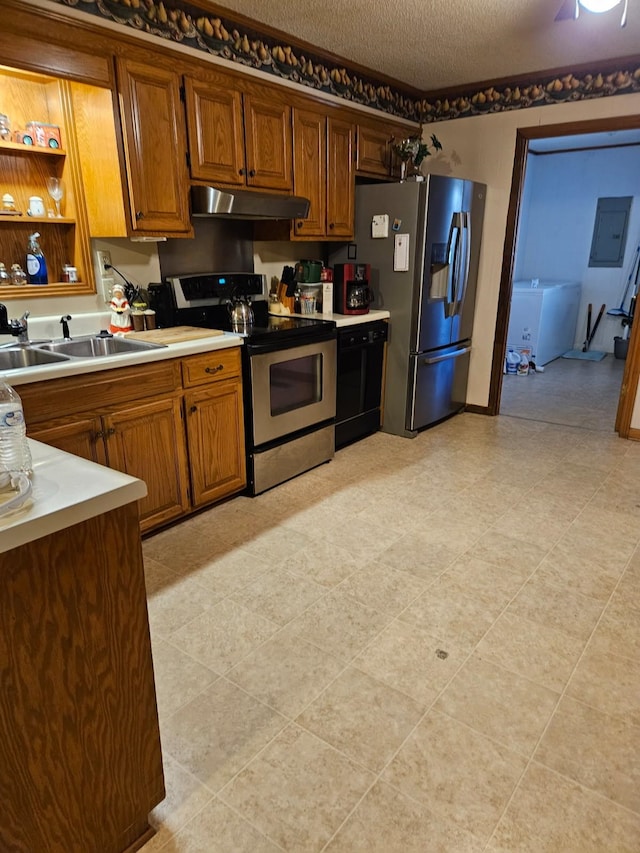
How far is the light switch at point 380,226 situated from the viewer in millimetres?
3779

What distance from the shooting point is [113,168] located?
2.53m

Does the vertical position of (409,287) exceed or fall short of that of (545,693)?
it exceeds it

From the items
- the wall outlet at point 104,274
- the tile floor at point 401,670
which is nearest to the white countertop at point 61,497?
the tile floor at point 401,670

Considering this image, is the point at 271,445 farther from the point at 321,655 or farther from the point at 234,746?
the point at 234,746

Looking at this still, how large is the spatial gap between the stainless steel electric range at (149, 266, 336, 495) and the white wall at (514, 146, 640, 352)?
5.04 meters

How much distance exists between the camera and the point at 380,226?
12.5 feet

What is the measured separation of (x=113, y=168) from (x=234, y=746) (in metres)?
2.43

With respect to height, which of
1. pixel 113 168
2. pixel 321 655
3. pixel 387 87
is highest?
pixel 387 87

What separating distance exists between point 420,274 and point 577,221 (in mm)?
4343

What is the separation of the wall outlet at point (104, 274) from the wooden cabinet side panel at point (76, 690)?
205 centimetres

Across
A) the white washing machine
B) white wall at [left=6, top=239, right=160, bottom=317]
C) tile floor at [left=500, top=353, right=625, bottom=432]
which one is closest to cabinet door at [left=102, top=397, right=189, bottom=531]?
white wall at [left=6, top=239, right=160, bottom=317]

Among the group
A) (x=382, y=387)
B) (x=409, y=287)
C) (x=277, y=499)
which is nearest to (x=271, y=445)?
(x=277, y=499)

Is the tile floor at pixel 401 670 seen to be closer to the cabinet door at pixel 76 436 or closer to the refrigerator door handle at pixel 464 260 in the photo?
the cabinet door at pixel 76 436

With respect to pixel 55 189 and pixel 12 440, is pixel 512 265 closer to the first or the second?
pixel 55 189
